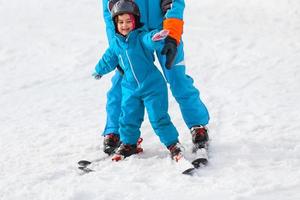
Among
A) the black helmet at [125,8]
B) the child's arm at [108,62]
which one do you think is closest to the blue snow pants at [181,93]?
the child's arm at [108,62]

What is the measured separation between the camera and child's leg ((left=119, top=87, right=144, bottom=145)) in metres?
4.72

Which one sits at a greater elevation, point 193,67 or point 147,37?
point 147,37

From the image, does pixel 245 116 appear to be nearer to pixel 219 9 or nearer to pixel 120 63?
pixel 120 63

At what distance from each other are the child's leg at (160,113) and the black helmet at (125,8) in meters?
0.66

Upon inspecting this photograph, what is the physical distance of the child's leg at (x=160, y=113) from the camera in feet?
15.2

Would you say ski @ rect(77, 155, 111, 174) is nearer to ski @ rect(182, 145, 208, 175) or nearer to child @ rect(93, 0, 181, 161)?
child @ rect(93, 0, 181, 161)

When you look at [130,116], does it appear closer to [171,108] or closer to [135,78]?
[135,78]

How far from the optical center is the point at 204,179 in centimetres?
416

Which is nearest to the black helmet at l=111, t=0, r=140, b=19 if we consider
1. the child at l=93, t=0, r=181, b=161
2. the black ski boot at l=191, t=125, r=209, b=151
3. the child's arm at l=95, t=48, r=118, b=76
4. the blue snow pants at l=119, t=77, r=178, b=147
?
the child at l=93, t=0, r=181, b=161

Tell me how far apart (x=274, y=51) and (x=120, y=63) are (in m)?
4.22

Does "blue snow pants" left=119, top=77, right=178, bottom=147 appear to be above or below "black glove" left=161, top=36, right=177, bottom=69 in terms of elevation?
below

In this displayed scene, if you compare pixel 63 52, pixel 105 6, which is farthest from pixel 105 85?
pixel 105 6

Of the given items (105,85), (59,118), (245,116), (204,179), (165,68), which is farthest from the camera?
(105,85)

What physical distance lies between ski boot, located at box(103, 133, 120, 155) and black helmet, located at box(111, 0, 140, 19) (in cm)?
119
